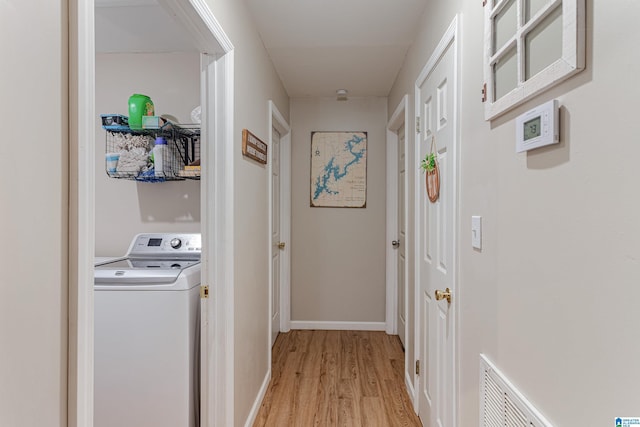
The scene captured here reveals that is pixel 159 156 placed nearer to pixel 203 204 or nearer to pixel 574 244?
pixel 203 204

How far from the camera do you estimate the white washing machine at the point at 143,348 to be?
67.3 inches

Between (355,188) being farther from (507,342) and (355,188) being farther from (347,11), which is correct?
(507,342)

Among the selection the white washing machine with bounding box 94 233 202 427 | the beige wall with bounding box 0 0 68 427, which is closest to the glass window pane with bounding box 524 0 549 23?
the beige wall with bounding box 0 0 68 427

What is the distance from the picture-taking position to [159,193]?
2561mm

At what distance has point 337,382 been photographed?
2.66 m

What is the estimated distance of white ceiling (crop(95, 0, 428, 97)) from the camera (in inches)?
82.3

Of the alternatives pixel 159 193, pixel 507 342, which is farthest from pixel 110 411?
pixel 507 342

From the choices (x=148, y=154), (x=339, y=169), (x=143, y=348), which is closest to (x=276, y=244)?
(x=339, y=169)

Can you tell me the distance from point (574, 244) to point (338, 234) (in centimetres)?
301

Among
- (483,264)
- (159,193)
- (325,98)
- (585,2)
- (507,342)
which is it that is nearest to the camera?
(585,2)

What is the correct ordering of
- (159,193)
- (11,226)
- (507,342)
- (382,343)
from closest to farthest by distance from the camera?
(11,226)
(507,342)
(159,193)
(382,343)

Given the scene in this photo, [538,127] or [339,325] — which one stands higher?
[538,127]

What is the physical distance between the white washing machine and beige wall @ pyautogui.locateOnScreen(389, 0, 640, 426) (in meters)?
1.32

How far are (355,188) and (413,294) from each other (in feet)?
4.98
